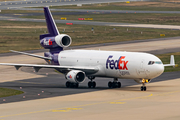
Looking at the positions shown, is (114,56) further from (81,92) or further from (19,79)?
(19,79)

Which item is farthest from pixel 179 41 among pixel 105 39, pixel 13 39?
pixel 13 39

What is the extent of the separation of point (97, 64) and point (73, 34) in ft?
236

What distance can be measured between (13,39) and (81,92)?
220 feet

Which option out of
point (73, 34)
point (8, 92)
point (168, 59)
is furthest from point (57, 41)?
point (73, 34)

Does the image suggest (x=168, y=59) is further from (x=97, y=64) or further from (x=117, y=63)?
(x=117, y=63)

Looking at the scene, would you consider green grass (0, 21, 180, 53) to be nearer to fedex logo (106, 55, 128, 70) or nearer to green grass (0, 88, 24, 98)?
green grass (0, 88, 24, 98)

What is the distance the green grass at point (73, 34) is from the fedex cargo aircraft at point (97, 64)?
134ft

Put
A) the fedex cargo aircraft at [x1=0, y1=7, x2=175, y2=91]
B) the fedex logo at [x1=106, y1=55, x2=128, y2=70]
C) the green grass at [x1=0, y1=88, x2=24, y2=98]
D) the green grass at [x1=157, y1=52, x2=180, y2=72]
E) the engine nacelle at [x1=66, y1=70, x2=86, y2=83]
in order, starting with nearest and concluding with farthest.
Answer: the green grass at [x1=0, y1=88, x2=24, y2=98] < the fedex cargo aircraft at [x1=0, y1=7, x2=175, y2=91] < the fedex logo at [x1=106, y1=55, x2=128, y2=70] < the engine nacelle at [x1=66, y1=70, x2=86, y2=83] < the green grass at [x1=157, y1=52, x2=180, y2=72]

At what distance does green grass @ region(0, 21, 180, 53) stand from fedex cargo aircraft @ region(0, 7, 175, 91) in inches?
1604

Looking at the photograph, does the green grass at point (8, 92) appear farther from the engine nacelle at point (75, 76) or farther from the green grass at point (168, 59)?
the green grass at point (168, 59)

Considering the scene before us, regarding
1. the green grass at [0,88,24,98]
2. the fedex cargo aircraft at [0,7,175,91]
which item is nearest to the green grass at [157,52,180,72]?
the fedex cargo aircraft at [0,7,175,91]

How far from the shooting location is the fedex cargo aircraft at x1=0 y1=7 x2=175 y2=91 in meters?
52.0

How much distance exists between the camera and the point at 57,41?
6253 cm

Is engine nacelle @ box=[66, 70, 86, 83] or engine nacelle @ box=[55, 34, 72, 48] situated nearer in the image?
engine nacelle @ box=[66, 70, 86, 83]
